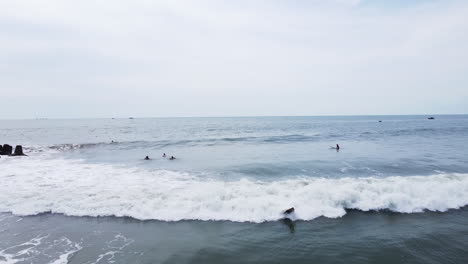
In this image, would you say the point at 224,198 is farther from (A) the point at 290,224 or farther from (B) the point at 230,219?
(A) the point at 290,224

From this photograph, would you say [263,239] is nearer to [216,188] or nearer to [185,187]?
[216,188]

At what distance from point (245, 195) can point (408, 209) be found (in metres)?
9.26

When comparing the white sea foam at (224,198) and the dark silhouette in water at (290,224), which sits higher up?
the white sea foam at (224,198)

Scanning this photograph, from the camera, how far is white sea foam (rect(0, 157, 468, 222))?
14.6m

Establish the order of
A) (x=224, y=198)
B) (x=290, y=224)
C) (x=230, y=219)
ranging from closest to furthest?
1. (x=290, y=224)
2. (x=230, y=219)
3. (x=224, y=198)

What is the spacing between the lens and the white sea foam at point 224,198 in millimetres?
14578

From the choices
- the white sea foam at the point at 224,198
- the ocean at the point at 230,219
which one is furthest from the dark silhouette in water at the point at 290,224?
the white sea foam at the point at 224,198

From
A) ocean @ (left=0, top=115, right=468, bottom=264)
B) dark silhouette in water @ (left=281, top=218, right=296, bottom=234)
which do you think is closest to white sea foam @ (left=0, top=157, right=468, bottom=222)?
ocean @ (left=0, top=115, right=468, bottom=264)

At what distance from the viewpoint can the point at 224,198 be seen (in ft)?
52.7

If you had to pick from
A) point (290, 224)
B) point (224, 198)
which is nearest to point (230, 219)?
point (224, 198)

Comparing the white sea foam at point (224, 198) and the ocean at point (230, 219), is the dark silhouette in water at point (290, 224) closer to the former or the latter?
the ocean at point (230, 219)

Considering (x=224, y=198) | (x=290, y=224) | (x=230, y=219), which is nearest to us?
(x=290, y=224)

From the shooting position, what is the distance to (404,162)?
28.4 m

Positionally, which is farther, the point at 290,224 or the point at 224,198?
the point at 224,198
